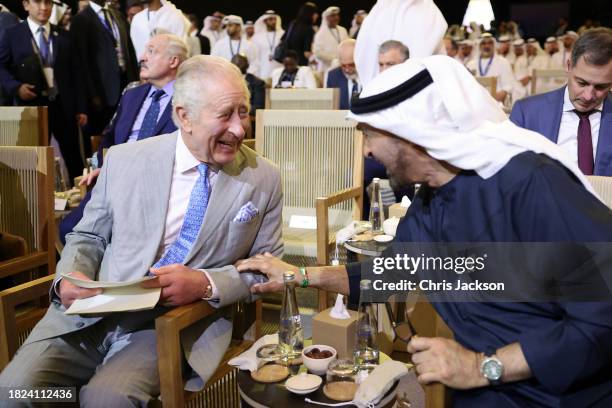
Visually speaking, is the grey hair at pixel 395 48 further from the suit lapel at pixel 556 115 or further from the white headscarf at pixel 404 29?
the suit lapel at pixel 556 115

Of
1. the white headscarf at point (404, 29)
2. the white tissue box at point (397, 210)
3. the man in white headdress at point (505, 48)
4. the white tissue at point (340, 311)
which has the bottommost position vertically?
the white tissue at point (340, 311)

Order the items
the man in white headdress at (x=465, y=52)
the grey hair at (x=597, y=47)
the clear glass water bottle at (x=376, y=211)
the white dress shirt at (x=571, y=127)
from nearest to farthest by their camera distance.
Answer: the grey hair at (x=597, y=47) < the clear glass water bottle at (x=376, y=211) < the white dress shirt at (x=571, y=127) < the man in white headdress at (x=465, y=52)

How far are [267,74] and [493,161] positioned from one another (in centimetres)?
1063

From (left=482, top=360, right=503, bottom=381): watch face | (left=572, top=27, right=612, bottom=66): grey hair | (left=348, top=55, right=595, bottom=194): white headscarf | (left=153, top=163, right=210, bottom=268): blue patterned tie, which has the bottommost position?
(left=482, top=360, right=503, bottom=381): watch face

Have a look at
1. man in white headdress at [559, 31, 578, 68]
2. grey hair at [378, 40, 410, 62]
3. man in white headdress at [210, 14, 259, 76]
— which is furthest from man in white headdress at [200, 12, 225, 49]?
grey hair at [378, 40, 410, 62]

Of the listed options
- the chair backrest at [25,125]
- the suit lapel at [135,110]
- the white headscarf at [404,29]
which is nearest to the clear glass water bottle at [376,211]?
the suit lapel at [135,110]

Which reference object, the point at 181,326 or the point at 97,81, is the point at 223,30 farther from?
the point at 181,326

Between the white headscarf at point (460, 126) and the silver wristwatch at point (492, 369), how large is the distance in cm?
39

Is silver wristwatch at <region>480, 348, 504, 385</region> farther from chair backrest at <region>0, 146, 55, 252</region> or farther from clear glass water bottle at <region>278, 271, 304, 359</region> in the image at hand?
chair backrest at <region>0, 146, 55, 252</region>

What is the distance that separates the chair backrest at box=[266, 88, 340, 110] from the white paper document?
11.3 feet

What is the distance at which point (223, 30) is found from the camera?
12.9 metres

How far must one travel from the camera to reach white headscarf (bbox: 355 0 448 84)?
4746 millimetres

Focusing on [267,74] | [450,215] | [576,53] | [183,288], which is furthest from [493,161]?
[267,74]

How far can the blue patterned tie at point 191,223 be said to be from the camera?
6.58ft
